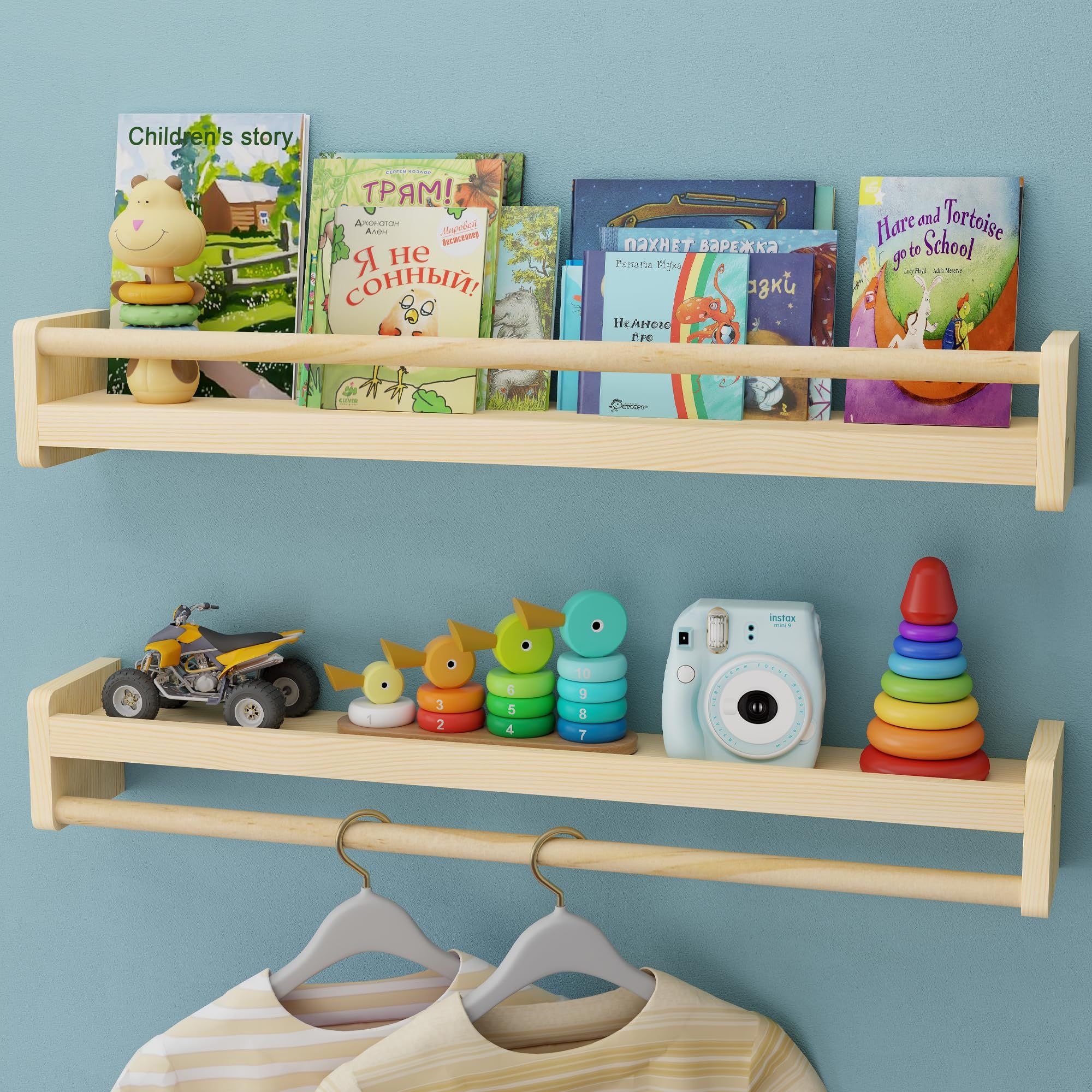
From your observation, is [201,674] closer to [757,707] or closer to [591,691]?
[591,691]

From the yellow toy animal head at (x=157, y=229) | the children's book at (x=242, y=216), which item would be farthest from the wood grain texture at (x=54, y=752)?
the yellow toy animal head at (x=157, y=229)

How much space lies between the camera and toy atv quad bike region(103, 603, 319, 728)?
3.85ft

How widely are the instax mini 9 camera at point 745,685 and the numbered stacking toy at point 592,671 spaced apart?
0.16ft

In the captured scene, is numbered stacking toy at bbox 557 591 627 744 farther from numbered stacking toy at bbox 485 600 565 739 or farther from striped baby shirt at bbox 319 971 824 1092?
striped baby shirt at bbox 319 971 824 1092

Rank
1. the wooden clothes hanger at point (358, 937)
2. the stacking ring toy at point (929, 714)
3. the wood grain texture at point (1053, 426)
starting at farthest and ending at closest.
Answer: the wooden clothes hanger at point (358, 937) < the stacking ring toy at point (929, 714) < the wood grain texture at point (1053, 426)

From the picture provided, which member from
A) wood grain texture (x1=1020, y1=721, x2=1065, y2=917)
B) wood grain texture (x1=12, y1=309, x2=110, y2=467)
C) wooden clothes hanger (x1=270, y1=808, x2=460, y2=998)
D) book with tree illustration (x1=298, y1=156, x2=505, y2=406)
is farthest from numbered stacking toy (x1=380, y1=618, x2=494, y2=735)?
wood grain texture (x1=1020, y1=721, x2=1065, y2=917)

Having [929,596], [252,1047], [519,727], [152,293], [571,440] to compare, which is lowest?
[252,1047]

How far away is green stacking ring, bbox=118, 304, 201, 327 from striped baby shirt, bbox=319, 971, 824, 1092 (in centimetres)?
62

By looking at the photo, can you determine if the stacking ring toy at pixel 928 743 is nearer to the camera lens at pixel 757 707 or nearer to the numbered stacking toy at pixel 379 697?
the camera lens at pixel 757 707

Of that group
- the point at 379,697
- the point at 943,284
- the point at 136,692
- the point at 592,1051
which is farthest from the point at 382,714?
the point at 943,284

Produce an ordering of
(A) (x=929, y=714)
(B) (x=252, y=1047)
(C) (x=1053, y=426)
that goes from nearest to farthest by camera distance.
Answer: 1. (C) (x=1053, y=426)
2. (A) (x=929, y=714)
3. (B) (x=252, y=1047)

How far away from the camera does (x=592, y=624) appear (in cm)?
111

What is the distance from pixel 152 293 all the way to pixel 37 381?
121 millimetres

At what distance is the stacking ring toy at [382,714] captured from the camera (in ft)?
3.78
